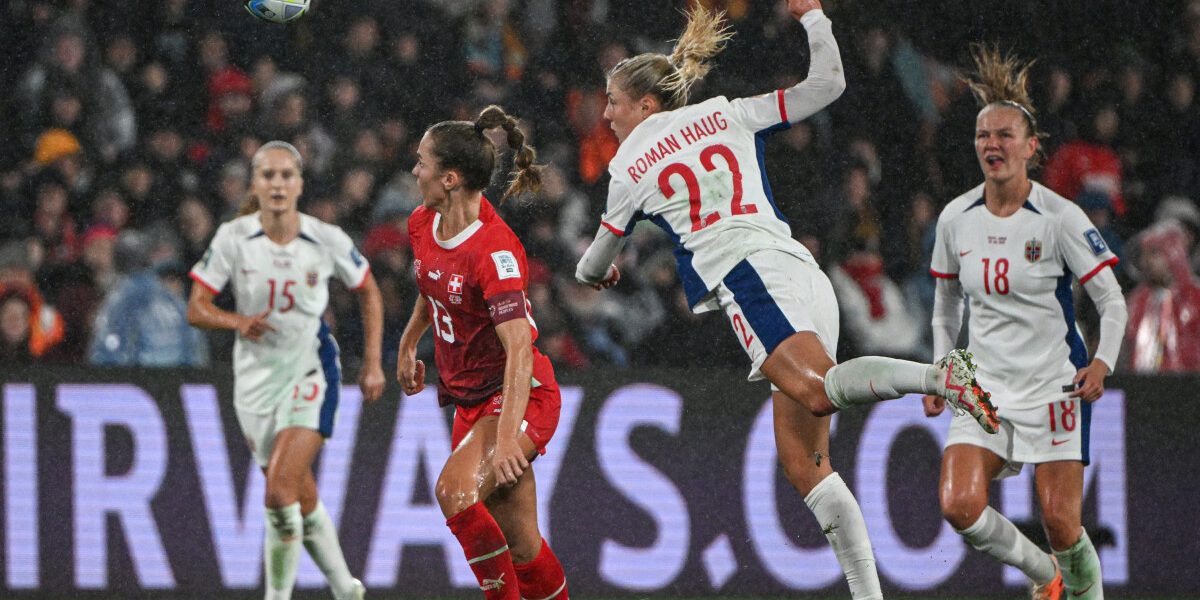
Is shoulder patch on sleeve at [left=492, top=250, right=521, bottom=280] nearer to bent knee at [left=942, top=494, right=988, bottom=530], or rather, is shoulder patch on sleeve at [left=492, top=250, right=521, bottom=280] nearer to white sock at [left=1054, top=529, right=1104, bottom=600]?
bent knee at [left=942, top=494, right=988, bottom=530]

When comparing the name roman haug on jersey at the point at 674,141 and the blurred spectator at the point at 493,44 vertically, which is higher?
the blurred spectator at the point at 493,44

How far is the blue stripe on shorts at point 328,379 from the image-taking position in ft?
21.3

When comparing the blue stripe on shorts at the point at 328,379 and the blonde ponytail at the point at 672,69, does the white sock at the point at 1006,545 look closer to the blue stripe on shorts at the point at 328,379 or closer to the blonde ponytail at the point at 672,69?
the blonde ponytail at the point at 672,69

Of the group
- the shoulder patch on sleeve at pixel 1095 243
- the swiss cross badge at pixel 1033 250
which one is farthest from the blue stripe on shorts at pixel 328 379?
the shoulder patch on sleeve at pixel 1095 243

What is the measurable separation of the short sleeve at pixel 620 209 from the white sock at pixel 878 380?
3.18ft

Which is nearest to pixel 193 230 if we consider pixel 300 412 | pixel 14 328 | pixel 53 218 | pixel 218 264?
pixel 53 218

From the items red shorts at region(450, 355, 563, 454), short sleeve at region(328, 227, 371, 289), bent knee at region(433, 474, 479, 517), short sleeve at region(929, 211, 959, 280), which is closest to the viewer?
bent knee at region(433, 474, 479, 517)

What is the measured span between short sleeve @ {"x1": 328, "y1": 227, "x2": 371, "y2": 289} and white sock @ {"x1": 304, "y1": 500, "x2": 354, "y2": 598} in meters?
1.08

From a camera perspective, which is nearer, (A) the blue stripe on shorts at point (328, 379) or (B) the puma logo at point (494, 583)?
(B) the puma logo at point (494, 583)

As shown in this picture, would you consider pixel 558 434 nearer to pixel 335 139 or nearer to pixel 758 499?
pixel 758 499

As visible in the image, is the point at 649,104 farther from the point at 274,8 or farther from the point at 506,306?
the point at 274,8

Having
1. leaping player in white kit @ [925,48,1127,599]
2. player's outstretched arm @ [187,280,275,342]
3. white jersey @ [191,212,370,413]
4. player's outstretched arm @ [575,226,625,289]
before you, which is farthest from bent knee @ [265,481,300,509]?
leaping player in white kit @ [925,48,1127,599]

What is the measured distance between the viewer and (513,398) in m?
4.56

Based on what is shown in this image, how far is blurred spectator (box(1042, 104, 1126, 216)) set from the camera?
849 centimetres
